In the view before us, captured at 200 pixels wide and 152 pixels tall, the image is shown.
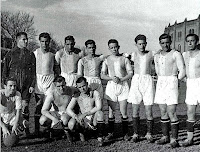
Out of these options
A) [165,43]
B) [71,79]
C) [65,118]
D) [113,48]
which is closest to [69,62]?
[71,79]

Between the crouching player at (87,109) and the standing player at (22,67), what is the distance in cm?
84

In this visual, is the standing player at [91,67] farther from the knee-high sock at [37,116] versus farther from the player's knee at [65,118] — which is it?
the knee-high sock at [37,116]

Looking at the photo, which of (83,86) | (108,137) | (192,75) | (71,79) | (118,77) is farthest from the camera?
(71,79)

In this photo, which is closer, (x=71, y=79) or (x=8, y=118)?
(x=8, y=118)

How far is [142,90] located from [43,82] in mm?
1736

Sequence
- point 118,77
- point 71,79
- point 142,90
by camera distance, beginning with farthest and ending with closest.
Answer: point 71,79 → point 118,77 → point 142,90

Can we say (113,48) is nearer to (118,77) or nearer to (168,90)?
(118,77)

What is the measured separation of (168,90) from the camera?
3939 mm

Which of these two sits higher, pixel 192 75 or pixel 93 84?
pixel 192 75

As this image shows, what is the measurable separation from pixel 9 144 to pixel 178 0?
3816 millimetres

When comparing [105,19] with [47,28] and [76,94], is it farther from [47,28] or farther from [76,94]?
[76,94]

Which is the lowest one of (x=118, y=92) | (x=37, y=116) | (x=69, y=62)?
(x=37, y=116)

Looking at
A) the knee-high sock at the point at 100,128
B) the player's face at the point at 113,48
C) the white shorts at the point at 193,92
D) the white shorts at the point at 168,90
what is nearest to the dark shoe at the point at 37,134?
the knee-high sock at the point at 100,128

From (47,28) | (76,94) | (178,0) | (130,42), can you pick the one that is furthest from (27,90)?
(178,0)
